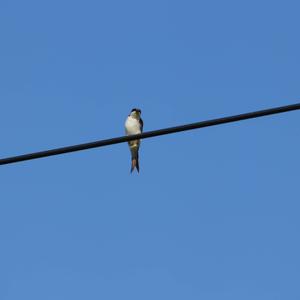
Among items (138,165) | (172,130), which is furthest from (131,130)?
(172,130)

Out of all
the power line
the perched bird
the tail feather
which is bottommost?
the power line

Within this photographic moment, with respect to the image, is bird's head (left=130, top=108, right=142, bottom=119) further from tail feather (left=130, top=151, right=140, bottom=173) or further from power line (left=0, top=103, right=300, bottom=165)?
power line (left=0, top=103, right=300, bottom=165)

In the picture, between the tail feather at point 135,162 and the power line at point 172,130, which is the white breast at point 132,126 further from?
the power line at point 172,130

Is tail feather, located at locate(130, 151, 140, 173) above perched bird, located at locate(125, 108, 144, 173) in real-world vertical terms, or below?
below

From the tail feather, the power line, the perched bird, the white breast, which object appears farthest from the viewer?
the white breast

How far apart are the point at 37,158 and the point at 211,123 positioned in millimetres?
1057

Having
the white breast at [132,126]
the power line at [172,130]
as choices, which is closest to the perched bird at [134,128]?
the white breast at [132,126]

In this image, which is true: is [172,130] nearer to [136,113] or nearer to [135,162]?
[135,162]

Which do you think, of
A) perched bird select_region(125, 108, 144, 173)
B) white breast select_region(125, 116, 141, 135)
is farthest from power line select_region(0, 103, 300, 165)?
white breast select_region(125, 116, 141, 135)

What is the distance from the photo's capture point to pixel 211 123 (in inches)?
223

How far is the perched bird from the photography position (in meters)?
14.4

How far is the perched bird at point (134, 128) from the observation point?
567 inches

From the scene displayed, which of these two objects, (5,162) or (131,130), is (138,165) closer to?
(131,130)

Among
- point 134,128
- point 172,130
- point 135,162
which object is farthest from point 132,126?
point 172,130
